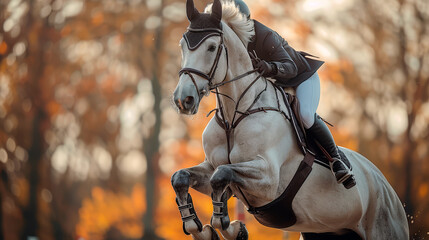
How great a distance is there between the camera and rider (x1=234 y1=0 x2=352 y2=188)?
5.12 meters

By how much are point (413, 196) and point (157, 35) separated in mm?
8722

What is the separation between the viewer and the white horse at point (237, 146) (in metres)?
4.57

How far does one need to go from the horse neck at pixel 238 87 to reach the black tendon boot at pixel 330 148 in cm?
73

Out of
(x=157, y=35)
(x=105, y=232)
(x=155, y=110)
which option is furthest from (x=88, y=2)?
(x=105, y=232)

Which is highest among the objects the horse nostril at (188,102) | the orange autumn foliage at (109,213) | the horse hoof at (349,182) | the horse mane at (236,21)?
the horse mane at (236,21)

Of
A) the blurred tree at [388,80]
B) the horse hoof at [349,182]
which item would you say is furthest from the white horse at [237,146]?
the blurred tree at [388,80]

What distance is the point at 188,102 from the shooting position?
172 inches

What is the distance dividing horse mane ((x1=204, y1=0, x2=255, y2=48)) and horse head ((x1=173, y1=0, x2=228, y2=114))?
0.28 metres

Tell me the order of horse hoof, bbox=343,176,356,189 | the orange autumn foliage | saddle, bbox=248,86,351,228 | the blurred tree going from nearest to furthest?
1. saddle, bbox=248,86,351,228
2. horse hoof, bbox=343,176,356,189
3. the blurred tree
4. the orange autumn foliage

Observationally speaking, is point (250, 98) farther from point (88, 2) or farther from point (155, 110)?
point (88, 2)

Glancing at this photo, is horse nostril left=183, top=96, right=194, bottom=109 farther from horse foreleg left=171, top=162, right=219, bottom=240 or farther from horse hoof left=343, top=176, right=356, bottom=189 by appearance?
horse hoof left=343, top=176, right=356, bottom=189

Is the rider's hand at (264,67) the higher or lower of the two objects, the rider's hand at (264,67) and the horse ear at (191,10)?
the lower

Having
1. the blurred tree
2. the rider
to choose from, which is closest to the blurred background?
the blurred tree

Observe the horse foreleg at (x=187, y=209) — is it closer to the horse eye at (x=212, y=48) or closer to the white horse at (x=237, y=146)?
the white horse at (x=237, y=146)
